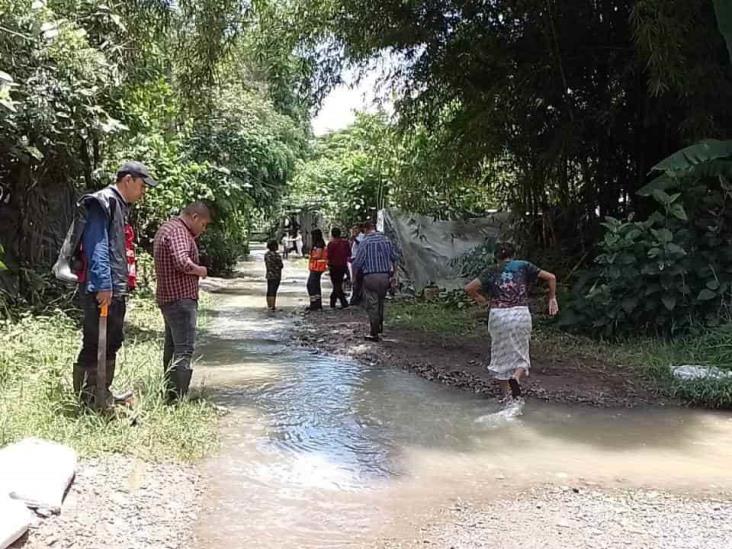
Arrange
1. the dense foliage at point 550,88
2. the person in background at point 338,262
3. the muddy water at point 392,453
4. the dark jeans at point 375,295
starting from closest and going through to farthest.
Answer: the muddy water at point 392,453
the dense foliage at point 550,88
the dark jeans at point 375,295
the person in background at point 338,262

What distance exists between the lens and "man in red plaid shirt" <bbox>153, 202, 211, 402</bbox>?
5375 mm

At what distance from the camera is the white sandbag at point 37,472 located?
3.52 metres

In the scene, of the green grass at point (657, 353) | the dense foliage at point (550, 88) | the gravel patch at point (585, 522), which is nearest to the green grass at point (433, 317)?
the green grass at point (657, 353)

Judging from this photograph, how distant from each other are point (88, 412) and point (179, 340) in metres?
0.86

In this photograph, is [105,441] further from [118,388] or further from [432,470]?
[432,470]

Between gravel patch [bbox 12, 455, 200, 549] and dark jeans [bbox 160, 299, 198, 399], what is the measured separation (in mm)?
1221

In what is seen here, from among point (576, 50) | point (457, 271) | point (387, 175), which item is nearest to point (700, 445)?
point (576, 50)

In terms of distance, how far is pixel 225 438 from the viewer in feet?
17.3

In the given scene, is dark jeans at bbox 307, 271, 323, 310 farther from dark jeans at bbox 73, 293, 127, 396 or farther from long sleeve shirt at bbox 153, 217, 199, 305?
dark jeans at bbox 73, 293, 127, 396

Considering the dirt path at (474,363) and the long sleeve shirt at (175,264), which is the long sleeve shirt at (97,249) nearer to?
the long sleeve shirt at (175,264)

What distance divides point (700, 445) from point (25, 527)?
14.8 ft

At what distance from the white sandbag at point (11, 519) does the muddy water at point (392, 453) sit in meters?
0.82

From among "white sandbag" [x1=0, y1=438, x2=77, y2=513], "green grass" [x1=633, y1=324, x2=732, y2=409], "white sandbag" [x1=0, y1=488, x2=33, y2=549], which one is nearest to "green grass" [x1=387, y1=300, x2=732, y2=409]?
"green grass" [x1=633, y1=324, x2=732, y2=409]

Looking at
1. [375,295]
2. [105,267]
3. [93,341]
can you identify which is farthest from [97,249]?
[375,295]
